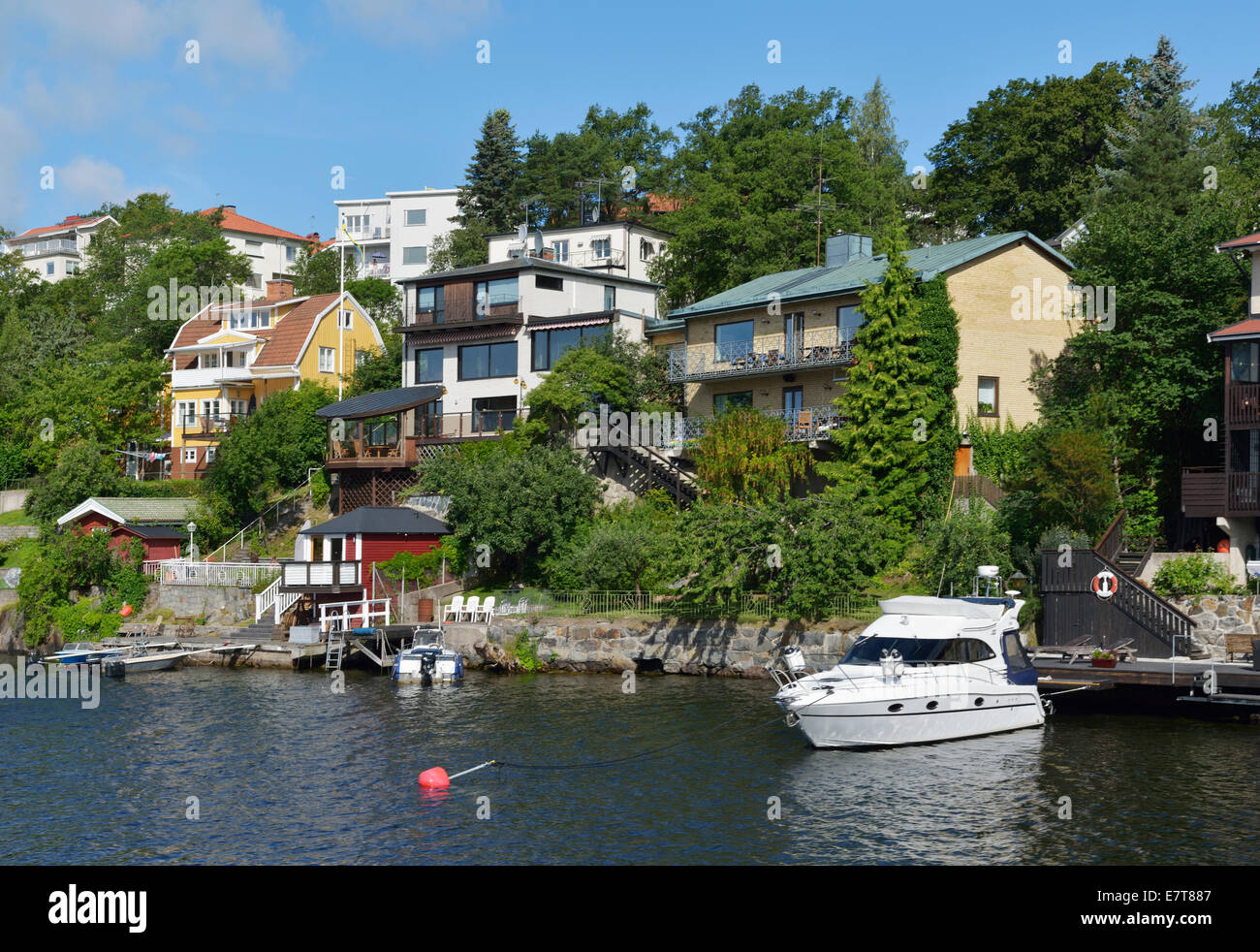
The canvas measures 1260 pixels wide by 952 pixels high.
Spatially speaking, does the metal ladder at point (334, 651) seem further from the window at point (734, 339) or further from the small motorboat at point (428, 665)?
the window at point (734, 339)

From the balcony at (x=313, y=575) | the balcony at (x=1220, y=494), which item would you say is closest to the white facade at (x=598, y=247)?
the balcony at (x=313, y=575)

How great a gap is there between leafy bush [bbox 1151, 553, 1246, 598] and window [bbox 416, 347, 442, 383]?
125 ft

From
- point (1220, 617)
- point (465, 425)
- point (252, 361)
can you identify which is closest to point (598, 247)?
point (465, 425)

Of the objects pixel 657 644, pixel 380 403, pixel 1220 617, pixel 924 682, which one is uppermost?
pixel 380 403

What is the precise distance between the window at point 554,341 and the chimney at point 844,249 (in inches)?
445

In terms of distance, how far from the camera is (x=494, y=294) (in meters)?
61.6

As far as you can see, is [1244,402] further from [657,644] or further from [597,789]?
[597,789]

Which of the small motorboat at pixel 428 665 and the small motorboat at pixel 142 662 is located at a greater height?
the small motorboat at pixel 428 665

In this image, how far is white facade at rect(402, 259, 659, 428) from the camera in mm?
59438

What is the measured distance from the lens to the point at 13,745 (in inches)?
1182

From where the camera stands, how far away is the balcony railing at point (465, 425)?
57969 millimetres

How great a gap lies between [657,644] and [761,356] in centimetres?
1604
